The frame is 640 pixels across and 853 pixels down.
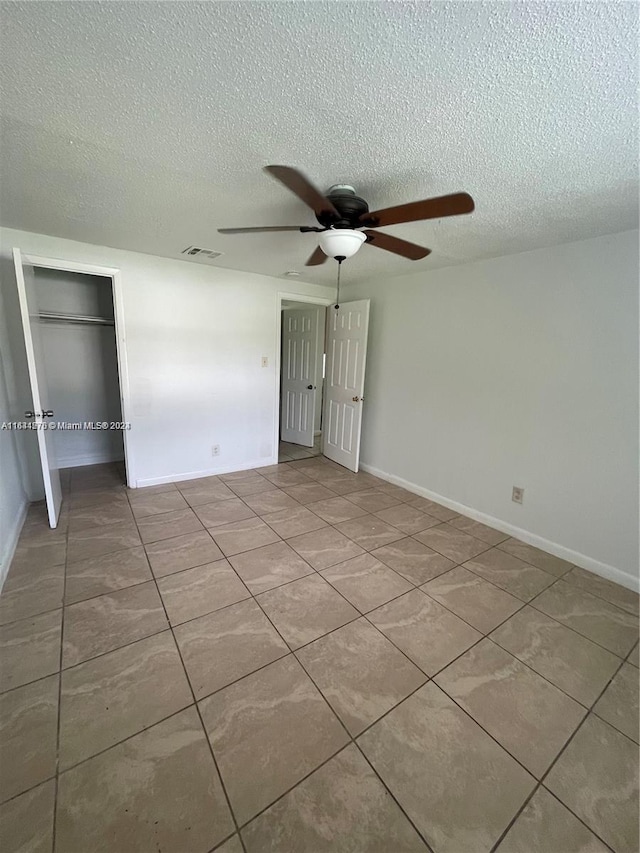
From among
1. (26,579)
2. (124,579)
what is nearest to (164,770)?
(124,579)

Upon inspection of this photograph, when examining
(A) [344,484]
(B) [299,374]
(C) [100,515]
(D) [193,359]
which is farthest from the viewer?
(B) [299,374]

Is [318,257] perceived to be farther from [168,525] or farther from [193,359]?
[168,525]

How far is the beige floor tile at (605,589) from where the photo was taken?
2088 mm

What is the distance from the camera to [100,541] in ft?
8.23

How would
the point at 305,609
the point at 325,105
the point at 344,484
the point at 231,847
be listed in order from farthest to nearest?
the point at 344,484, the point at 305,609, the point at 325,105, the point at 231,847

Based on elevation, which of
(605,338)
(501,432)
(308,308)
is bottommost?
(501,432)

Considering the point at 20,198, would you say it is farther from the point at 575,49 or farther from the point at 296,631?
the point at 296,631

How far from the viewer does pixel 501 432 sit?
9.32ft

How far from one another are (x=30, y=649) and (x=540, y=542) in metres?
3.24

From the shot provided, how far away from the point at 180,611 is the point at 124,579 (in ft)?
1.67

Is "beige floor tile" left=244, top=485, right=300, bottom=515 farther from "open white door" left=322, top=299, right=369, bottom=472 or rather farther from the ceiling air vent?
the ceiling air vent

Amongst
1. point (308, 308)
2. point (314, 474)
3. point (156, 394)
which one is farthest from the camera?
point (308, 308)

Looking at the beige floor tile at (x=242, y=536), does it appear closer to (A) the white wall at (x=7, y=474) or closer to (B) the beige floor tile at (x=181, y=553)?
(B) the beige floor tile at (x=181, y=553)

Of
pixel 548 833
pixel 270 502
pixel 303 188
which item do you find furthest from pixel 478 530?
pixel 303 188
